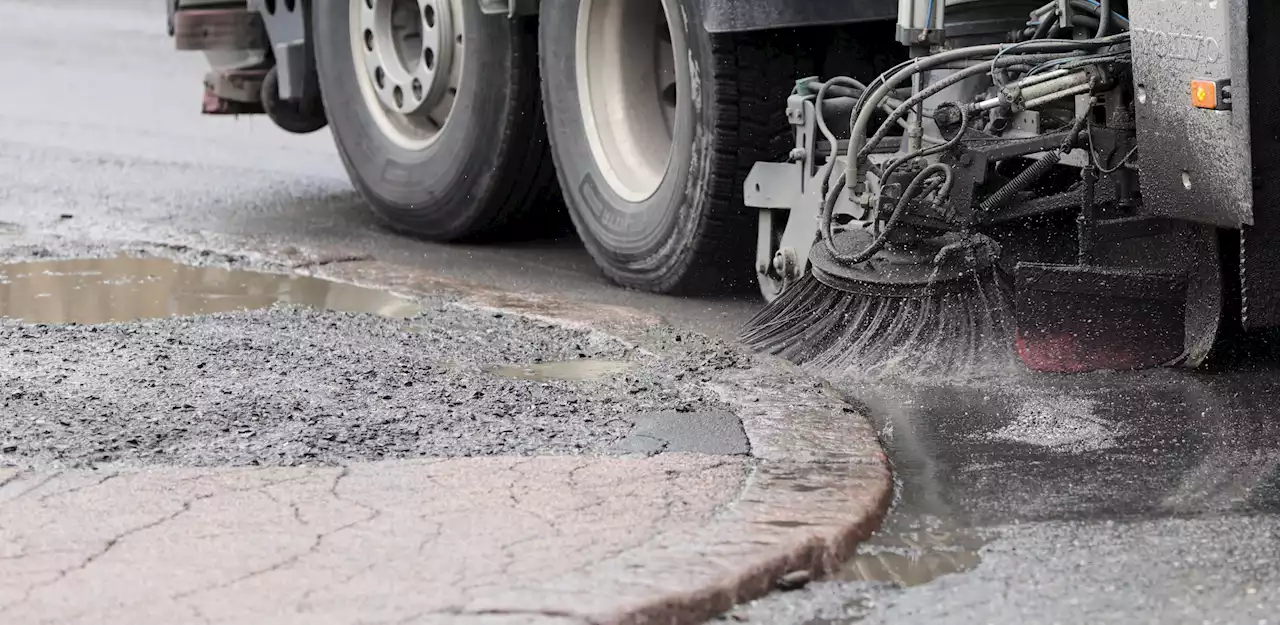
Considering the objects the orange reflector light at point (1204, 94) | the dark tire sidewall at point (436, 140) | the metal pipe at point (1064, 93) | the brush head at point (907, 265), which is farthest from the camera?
the dark tire sidewall at point (436, 140)

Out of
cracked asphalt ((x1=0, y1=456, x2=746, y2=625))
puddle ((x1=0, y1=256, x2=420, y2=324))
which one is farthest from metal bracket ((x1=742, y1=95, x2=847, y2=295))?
cracked asphalt ((x1=0, y1=456, x2=746, y2=625))

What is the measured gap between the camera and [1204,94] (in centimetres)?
364

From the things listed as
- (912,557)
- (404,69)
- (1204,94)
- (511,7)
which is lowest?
(912,557)

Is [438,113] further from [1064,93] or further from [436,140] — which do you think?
[1064,93]

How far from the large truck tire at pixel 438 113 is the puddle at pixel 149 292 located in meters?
0.82

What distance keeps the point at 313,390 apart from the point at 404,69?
2866 mm

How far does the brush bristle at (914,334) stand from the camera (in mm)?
4176

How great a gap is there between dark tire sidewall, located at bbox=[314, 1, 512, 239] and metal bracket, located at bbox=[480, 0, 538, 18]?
0.54ft

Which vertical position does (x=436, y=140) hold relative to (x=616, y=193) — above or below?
above

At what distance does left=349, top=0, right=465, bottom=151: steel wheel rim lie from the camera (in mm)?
6184

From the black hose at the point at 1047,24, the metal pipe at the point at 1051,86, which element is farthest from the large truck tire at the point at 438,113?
the metal pipe at the point at 1051,86

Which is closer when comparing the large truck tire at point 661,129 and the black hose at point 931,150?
the black hose at point 931,150

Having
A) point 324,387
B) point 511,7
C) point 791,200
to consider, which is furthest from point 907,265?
point 511,7

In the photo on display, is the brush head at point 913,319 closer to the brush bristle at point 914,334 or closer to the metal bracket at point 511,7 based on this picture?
the brush bristle at point 914,334
